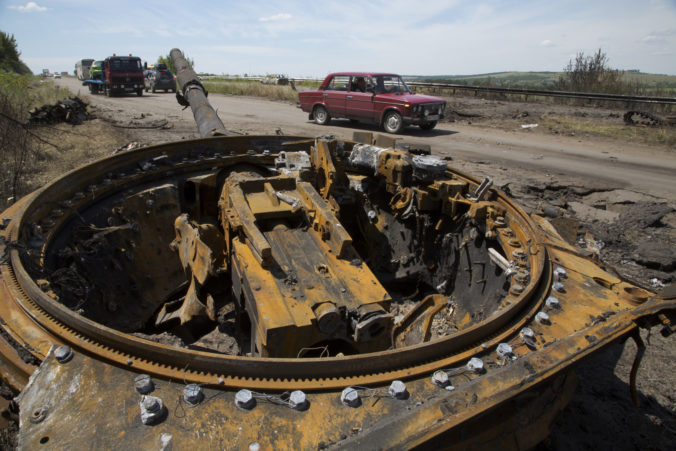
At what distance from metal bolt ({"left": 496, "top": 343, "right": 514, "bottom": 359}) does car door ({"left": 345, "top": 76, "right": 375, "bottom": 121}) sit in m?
13.1

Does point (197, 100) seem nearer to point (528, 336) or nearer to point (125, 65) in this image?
point (528, 336)

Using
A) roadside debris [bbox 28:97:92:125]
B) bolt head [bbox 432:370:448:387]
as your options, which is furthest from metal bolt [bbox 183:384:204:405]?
roadside debris [bbox 28:97:92:125]

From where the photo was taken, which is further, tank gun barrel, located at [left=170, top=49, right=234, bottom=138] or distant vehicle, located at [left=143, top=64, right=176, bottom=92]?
distant vehicle, located at [left=143, top=64, right=176, bottom=92]

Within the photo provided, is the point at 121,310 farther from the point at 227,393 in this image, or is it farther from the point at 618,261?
the point at 618,261

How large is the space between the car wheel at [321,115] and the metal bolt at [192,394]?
14958mm

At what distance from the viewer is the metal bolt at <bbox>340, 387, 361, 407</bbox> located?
175 cm

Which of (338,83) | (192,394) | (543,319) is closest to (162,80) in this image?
(338,83)

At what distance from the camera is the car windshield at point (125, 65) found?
25.2m

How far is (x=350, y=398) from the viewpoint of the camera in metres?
1.74

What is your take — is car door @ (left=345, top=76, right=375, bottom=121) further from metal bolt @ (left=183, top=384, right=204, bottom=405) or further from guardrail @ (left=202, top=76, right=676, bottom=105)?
metal bolt @ (left=183, top=384, right=204, bottom=405)

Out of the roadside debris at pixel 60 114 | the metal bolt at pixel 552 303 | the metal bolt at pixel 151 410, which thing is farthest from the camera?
the roadside debris at pixel 60 114

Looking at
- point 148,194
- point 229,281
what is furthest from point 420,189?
point 148,194

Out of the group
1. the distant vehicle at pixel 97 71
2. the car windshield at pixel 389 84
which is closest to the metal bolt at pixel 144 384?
Answer: the car windshield at pixel 389 84

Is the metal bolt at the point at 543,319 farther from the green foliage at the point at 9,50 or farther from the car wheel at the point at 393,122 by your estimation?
the green foliage at the point at 9,50
